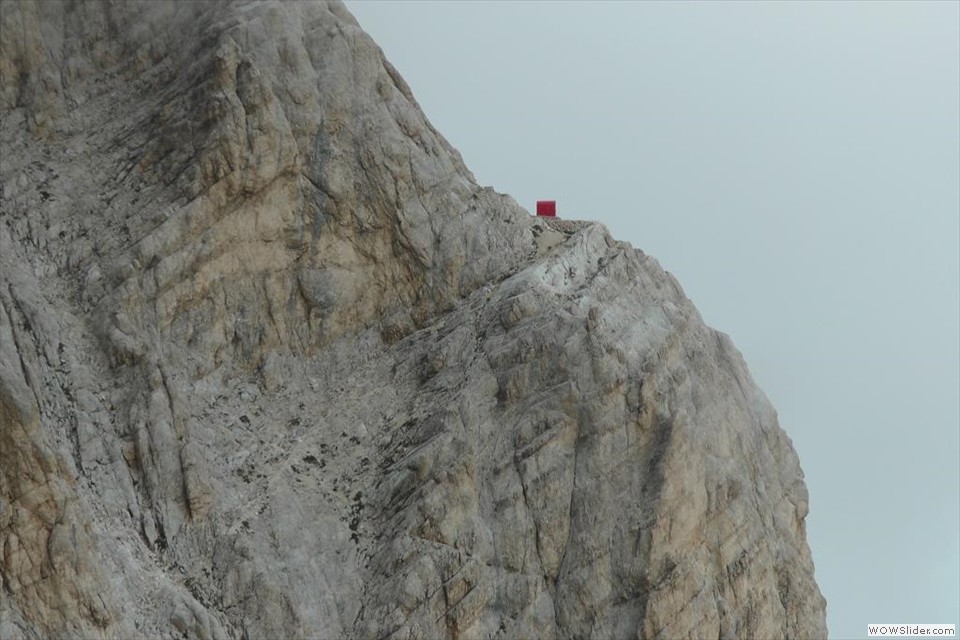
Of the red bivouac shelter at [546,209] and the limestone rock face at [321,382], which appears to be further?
the red bivouac shelter at [546,209]

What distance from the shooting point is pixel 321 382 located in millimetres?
35781

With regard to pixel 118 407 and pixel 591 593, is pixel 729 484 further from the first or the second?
pixel 118 407

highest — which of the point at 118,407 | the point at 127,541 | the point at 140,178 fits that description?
the point at 140,178

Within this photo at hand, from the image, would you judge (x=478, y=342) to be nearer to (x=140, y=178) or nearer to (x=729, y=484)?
(x=729, y=484)

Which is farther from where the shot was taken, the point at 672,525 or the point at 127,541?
the point at 672,525

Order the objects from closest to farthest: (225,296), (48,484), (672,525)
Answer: (48,484), (672,525), (225,296)

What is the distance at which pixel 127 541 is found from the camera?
31.1 m

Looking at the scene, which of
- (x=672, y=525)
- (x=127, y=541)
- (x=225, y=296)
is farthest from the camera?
(x=225, y=296)

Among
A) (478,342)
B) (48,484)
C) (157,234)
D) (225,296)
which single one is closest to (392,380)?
(478,342)

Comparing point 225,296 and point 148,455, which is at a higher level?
point 225,296

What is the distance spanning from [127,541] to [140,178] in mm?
10048

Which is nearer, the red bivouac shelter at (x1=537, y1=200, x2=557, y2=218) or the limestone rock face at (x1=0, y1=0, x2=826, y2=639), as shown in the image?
the limestone rock face at (x1=0, y1=0, x2=826, y2=639)

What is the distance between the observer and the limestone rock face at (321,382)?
31672mm

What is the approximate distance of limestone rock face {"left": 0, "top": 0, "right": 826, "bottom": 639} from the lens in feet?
104
